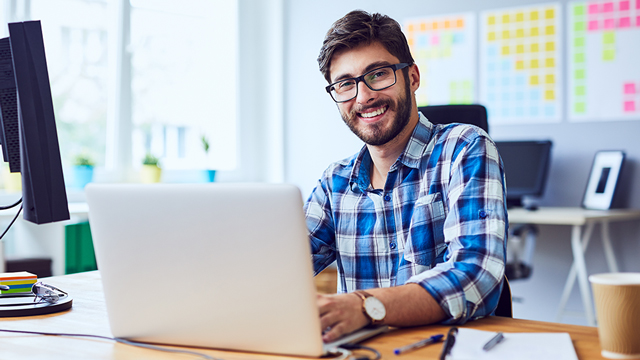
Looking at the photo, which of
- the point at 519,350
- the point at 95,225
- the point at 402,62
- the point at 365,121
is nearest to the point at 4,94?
the point at 95,225

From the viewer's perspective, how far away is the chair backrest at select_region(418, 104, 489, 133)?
1.64m

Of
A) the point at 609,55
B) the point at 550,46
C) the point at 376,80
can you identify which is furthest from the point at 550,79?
the point at 376,80

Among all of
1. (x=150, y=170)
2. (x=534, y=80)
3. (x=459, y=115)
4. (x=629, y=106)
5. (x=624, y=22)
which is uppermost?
(x=624, y=22)

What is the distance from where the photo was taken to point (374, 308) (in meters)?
0.90

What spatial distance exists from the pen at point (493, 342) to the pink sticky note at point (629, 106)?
2.84 meters

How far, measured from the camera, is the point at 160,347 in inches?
33.4

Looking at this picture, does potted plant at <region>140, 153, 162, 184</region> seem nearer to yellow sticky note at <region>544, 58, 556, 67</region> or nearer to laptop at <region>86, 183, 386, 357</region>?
yellow sticky note at <region>544, 58, 556, 67</region>

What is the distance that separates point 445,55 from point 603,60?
0.91m

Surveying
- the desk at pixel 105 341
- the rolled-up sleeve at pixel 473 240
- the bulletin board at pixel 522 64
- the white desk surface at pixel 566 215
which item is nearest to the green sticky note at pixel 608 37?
the bulletin board at pixel 522 64

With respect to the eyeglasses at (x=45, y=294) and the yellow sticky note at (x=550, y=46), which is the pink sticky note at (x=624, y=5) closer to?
the yellow sticky note at (x=550, y=46)

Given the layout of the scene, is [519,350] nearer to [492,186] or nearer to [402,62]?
[492,186]

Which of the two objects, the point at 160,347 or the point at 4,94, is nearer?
the point at 160,347

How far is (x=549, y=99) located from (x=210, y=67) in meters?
2.19

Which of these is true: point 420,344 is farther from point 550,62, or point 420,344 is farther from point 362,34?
point 550,62
